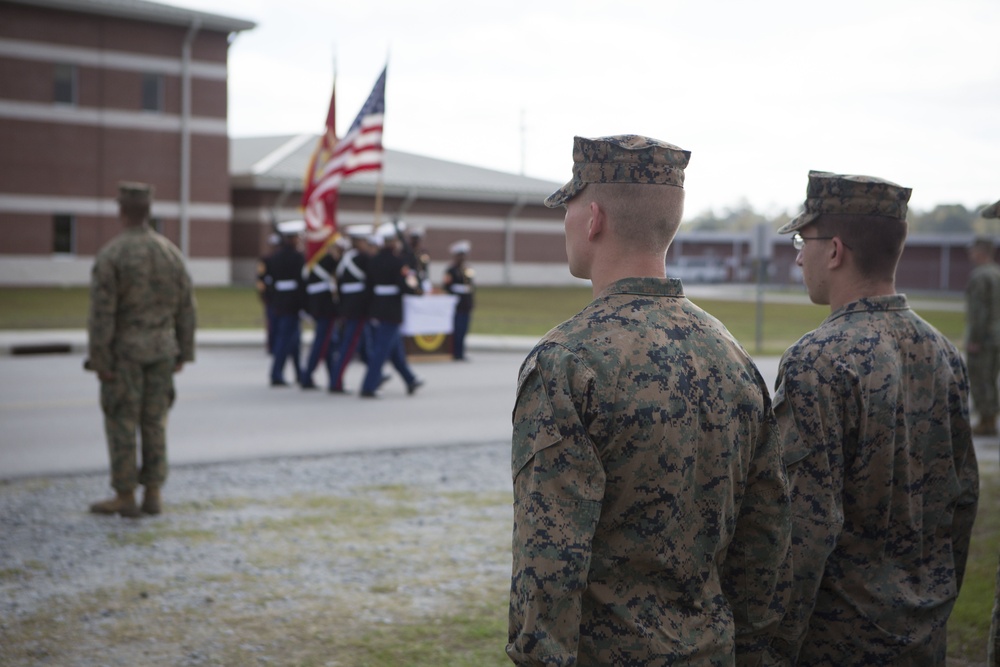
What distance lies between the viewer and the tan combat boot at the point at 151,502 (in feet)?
23.7

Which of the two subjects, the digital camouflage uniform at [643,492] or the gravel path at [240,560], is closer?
the digital camouflage uniform at [643,492]

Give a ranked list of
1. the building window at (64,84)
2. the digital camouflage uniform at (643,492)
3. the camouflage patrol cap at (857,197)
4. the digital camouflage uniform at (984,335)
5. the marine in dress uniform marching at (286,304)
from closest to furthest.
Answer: the digital camouflage uniform at (643,492), the camouflage patrol cap at (857,197), the digital camouflage uniform at (984,335), the marine in dress uniform marching at (286,304), the building window at (64,84)

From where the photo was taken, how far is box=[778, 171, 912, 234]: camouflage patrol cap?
3.32 meters

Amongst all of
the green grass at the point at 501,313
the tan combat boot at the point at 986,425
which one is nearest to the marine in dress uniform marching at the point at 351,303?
the tan combat boot at the point at 986,425

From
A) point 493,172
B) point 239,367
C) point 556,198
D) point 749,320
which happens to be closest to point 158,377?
point 556,198

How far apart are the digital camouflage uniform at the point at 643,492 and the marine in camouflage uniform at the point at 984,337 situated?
9455 millimetres

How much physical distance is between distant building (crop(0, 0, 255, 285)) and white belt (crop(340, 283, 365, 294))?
27.3 m

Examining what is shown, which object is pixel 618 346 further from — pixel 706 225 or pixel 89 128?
pixel 706 225

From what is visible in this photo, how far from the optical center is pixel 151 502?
7219 mm

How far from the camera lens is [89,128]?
126 feet

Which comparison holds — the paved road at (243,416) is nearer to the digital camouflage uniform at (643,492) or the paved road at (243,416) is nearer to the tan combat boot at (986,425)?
the tan combat boot at (986,425)

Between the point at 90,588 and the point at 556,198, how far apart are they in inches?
163

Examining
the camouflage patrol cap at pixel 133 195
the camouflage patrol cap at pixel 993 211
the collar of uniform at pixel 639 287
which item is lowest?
the collar of uniform at pixel 639 287

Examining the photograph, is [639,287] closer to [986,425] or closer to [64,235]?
[986,425]
